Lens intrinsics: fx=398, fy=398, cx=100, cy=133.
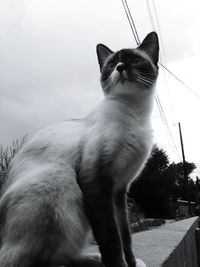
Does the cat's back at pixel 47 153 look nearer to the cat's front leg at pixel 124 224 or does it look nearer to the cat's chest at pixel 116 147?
the cat's chest at pixel 116 147

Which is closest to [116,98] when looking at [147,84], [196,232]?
[147,84]

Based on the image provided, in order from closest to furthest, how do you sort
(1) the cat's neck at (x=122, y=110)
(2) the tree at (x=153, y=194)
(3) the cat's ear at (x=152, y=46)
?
(1) the cat's neck at (x=122, y=110) → (3) the cat's ear at (x=152, y=46) → (2) the tree at (x=153, y=194)

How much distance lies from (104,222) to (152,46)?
1037 mm

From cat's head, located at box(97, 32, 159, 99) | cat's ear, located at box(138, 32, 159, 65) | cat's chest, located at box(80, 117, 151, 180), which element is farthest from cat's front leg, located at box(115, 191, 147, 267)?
cat's ear, located at box(138, 32, 159, 65)

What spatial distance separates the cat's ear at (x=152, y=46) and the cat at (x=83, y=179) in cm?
12

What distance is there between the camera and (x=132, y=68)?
78.0 inches

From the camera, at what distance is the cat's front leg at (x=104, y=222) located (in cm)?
166

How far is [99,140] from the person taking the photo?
1.77 m

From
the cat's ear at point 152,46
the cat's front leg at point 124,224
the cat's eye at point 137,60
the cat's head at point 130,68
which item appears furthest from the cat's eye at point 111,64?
the cat's front leg at point 124,224

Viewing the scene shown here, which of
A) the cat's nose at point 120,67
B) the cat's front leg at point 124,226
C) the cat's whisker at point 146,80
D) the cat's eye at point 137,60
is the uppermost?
the cat's eye at point 137,60

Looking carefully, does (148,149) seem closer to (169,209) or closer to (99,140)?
(99,140)

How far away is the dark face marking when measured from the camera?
1.95 m

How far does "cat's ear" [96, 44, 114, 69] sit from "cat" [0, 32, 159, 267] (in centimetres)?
15

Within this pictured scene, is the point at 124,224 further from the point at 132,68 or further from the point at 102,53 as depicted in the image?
the point at 102,53
